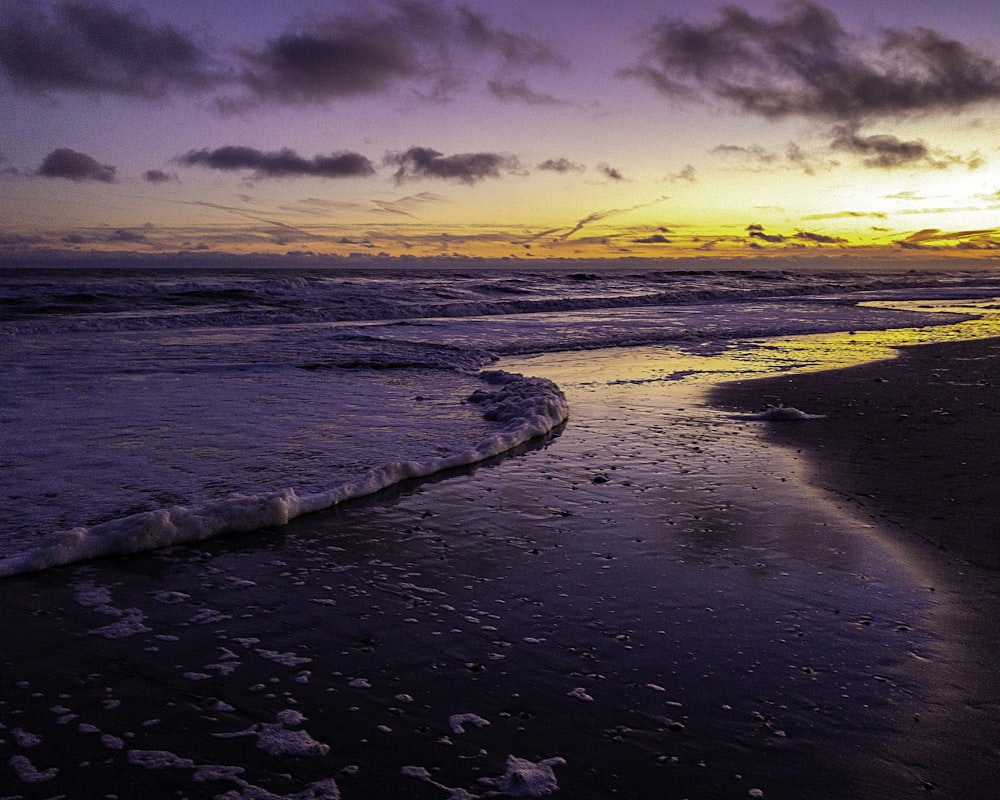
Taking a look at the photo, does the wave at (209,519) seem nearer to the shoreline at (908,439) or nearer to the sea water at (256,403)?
the sea water at (256,403)

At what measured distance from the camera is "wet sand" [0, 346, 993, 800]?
7.75 ft

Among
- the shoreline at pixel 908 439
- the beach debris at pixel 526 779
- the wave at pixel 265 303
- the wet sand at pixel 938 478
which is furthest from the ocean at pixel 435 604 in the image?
the wave at pixel 265 303

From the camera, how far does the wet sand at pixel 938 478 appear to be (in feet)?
8.67

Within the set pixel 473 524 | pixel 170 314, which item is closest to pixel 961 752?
pixel 473 524

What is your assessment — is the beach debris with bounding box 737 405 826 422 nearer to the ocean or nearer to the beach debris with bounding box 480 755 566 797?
the ocean

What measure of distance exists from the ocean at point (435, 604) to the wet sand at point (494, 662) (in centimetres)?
1


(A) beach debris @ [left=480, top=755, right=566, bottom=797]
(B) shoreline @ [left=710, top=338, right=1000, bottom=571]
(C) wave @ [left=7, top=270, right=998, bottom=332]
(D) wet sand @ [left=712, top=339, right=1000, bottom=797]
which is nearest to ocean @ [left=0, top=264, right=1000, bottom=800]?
(A) beach debris @ [left=480, top=755, right=566, bottom=797]

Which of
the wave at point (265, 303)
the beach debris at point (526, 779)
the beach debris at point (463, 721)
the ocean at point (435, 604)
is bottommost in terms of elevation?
the beach debris at point (526, 779)

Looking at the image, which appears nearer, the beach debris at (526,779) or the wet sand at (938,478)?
the beach debris at (526,779)

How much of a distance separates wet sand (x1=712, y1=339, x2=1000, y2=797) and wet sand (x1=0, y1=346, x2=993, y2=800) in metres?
0.05

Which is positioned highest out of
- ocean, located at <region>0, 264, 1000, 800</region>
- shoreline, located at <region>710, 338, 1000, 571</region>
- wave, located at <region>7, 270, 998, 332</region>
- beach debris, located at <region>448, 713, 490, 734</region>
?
wave, located at <region>7, 270, 998, 332</region>

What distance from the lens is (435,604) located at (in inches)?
140

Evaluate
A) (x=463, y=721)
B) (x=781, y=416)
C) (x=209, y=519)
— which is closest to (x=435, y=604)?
(x=463, y=721)

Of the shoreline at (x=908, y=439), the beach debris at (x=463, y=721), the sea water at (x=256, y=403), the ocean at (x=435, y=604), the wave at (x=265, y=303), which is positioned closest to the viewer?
the ocean at (x=435, y=604)
